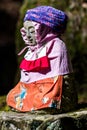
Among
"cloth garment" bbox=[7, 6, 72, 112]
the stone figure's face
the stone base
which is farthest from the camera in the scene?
the stone figure's face

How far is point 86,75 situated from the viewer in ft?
20.9

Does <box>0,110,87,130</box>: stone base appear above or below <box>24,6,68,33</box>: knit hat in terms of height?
below

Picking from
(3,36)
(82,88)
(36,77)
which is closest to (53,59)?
(36,77)

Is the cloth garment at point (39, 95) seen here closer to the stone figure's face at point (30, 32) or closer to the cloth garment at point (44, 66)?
the cloth garment at point (44, 66)

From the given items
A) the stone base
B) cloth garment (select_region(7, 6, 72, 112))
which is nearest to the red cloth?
cloth garment (select_region(7, 6, 72, 112))

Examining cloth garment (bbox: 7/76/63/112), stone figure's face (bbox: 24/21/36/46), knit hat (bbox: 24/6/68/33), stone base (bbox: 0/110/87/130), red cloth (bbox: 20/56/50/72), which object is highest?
knit hat (bbox: 24/6/68/33)

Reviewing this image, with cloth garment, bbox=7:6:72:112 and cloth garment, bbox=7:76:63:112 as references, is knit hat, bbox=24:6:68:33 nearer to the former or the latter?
cloth garment, bbox=7:6:72:112

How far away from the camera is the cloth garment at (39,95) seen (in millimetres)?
3926

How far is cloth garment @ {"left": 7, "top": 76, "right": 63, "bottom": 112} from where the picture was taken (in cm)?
393

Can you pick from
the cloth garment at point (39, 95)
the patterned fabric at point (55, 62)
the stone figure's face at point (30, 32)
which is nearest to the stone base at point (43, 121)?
the cloth garment at point (39, 95)

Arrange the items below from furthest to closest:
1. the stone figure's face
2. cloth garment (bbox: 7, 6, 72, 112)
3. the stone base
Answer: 1. the stone figure's face
2. cloth garment (bbox: 7, 6, 72, 112)
3. the stone base

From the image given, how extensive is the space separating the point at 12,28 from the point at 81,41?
528 centimetres

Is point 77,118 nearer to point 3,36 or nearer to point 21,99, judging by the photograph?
point 21,99

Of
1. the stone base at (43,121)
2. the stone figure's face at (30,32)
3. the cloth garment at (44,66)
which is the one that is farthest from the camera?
the stone figure's face at (30,32)
